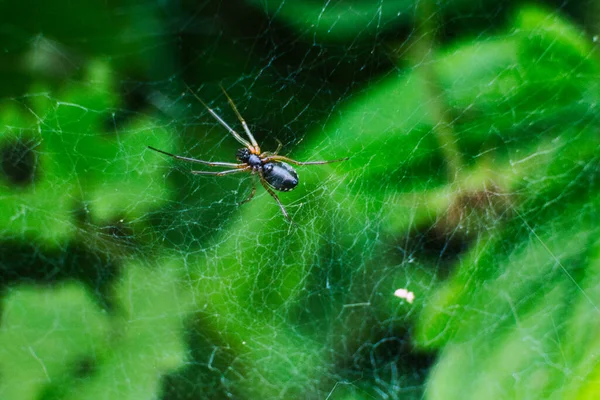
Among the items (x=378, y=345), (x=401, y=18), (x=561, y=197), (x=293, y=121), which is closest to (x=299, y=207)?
(x=293, y=121)

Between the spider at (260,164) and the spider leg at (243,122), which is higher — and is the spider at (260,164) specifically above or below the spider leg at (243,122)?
below

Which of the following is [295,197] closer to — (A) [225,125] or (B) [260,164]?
(B) [260,164]

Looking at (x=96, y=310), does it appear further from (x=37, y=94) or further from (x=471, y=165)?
(x=471, y=165)

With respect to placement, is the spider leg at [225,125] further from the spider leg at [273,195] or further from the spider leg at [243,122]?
the spider leg at [273,195]

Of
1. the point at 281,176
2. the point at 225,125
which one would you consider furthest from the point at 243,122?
the point at 281,176

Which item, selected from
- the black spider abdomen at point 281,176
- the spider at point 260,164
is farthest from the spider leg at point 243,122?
the black spider abdomen at point 281,176
